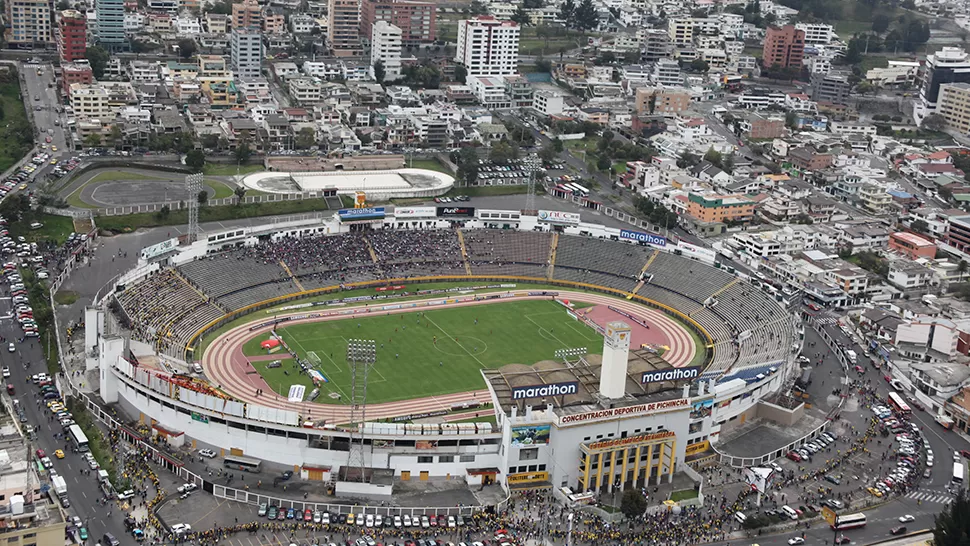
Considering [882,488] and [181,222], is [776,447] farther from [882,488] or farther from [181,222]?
[181,222]

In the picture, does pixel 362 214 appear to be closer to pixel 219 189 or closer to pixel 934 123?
pixel 219 189

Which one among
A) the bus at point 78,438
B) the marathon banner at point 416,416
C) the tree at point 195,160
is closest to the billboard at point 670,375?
the marathon banner at point 416,416

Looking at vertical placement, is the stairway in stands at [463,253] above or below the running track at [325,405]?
above

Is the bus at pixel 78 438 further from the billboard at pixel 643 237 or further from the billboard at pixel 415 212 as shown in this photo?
the billboard at pixel 643 237

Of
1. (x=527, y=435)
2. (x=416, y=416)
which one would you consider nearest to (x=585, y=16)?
(x=416, y=416)

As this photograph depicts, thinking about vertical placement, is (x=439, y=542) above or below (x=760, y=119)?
below

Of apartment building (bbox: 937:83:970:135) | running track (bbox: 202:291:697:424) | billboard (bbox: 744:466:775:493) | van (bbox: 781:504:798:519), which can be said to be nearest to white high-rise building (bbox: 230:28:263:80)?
running track (bbox: 202:291:697:424)

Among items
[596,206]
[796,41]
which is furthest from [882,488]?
[796,41]
